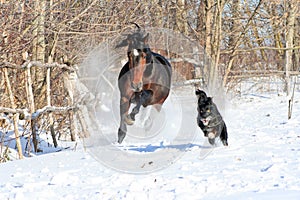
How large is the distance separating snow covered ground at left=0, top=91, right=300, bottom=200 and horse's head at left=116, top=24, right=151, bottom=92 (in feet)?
3.25

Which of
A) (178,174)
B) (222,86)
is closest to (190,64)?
(222,86)

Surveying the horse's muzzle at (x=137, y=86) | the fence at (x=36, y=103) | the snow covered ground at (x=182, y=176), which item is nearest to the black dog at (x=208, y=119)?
the snow covered ground at (x=182, y=176)

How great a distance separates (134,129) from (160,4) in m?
8.91

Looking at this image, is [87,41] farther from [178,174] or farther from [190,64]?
[178,174]

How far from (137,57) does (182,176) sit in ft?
4.32

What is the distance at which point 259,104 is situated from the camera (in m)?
15.5

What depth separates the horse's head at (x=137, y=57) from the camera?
14.1 feet

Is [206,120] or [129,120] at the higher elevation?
[129,120]

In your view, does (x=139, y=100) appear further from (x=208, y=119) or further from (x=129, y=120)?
(x=208, y=119)

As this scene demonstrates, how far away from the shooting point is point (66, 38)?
39.2 feet

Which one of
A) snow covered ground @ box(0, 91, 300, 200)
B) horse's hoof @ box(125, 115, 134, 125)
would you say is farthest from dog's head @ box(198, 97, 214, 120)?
horse's hoof @ box(125, 115, 134, 125)

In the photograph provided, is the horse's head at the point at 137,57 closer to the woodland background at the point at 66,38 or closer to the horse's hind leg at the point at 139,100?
the horse's hind leg at the point at 139,100

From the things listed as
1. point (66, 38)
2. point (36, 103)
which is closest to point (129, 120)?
point (36, 103)

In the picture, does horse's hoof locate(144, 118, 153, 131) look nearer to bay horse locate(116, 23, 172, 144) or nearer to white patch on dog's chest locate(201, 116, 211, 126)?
white patch on dog's chest locate(201, 116, 211, 126)
